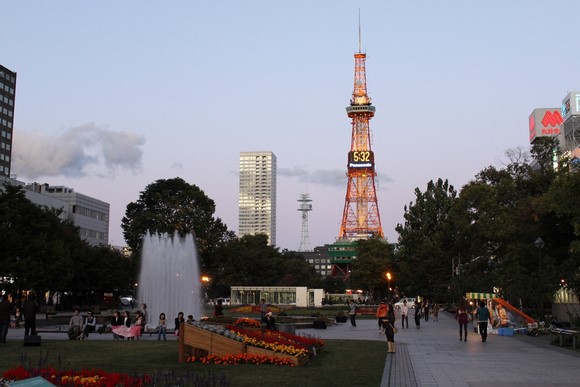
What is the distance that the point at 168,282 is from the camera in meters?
43.7

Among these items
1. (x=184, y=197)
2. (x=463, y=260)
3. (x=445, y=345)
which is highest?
(x=184, y=197)

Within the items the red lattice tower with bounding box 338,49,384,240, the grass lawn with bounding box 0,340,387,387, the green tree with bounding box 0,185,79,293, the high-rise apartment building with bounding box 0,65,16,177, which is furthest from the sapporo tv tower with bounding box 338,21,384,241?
the grass lawn with bounding box 0,340,387,387

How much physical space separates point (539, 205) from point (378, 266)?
70.3 meters

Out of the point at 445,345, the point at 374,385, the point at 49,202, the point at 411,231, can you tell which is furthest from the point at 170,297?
the point at 49,202

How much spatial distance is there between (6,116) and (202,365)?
12786 cm

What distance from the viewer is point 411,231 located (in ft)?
273

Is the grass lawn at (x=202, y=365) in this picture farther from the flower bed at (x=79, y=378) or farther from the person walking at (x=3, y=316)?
the flower bed at (x=79, y=378)

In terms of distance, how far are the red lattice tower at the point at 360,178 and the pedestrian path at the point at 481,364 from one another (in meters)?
128

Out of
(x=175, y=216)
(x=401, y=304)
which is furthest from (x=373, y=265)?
(x=401, y=304)

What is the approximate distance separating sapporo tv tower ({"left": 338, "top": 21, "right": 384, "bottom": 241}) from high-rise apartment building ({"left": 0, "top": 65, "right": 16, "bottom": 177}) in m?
73.1

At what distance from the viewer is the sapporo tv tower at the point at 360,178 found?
15625 centimetres

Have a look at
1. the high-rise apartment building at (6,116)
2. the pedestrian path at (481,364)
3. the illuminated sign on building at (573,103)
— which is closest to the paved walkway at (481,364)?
the pedestrian path at (481,364)

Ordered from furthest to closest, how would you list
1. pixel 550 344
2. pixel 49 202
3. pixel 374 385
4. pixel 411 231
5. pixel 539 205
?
1. pixel 49 202
2. pixel 411 231
3. pixel 539 205
4. pixel 550 344
5. pixel 374 385

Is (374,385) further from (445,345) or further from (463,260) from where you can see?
(463,260)
